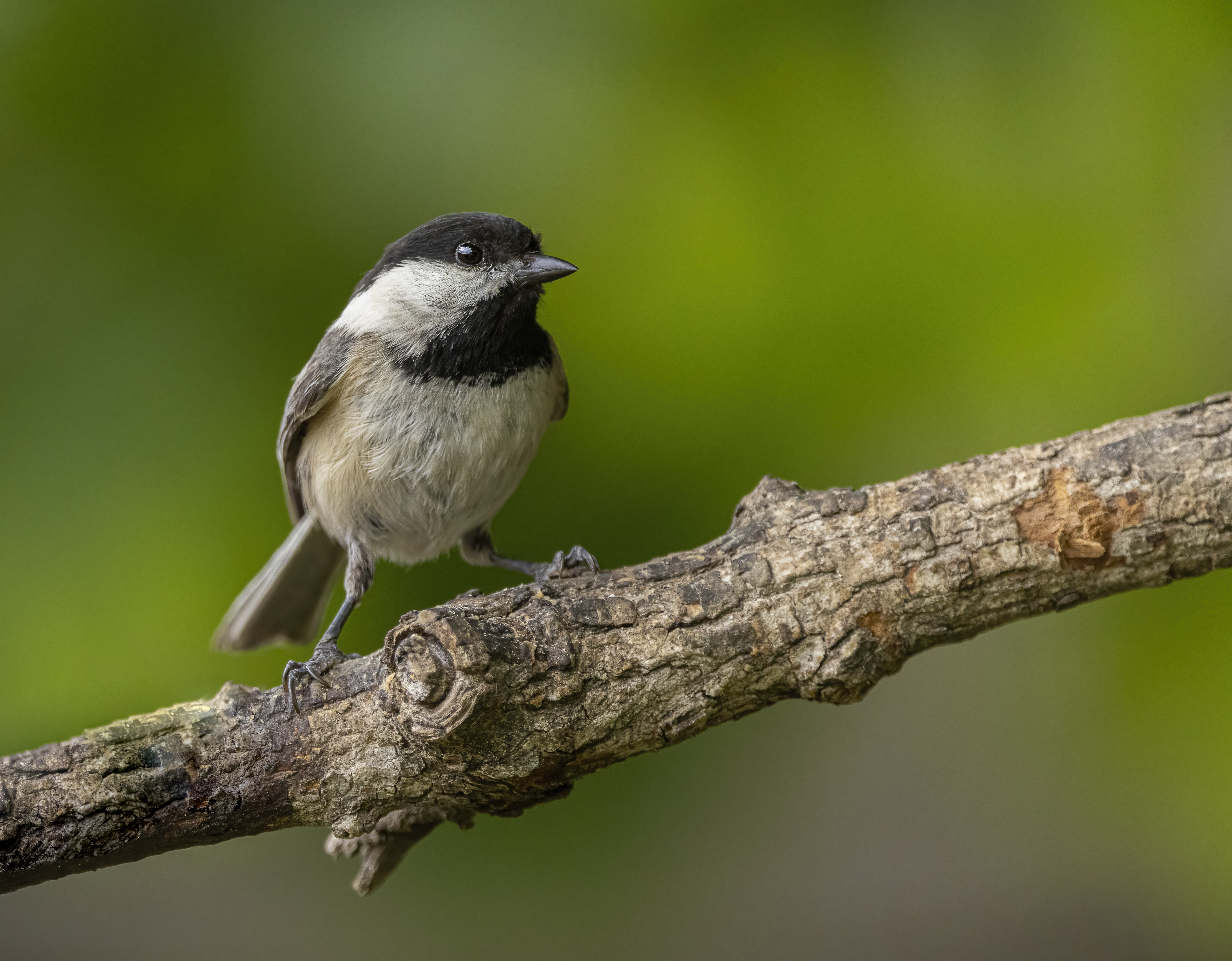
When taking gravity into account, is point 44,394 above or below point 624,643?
above

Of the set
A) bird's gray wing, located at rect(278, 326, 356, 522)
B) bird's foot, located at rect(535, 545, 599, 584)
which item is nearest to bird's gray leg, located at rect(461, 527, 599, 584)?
bird's foot, located at rect(535, 545, 599, 584)

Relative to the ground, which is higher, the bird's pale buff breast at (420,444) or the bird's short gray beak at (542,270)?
the bird's short gray beak at (542,270)

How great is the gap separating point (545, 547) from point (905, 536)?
81cm

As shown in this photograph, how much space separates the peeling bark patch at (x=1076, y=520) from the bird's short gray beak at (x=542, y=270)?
0.84 meters

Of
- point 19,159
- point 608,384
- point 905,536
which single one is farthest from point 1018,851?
point 19,159

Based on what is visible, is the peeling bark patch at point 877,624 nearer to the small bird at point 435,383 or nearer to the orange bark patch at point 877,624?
the orange bark patch at point 877,624

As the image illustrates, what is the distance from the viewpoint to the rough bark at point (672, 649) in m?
1.21

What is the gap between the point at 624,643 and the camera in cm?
127

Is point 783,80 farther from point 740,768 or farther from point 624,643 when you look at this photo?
point 740,768

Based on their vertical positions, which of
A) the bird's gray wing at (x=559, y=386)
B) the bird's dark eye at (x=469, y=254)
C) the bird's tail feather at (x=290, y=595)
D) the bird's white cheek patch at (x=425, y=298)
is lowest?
the bird's tail feather at (x=290, y=595)

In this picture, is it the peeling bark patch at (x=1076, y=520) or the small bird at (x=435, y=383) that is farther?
the small bird at (x=435, y=383)

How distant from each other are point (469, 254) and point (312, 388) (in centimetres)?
38

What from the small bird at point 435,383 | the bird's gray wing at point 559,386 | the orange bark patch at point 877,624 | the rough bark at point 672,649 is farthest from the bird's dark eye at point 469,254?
the orange bark patch at point 877,624

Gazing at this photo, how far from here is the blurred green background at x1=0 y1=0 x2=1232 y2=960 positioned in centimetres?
164
